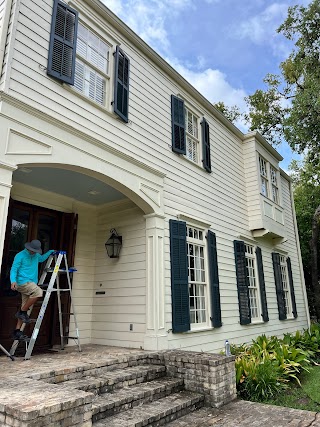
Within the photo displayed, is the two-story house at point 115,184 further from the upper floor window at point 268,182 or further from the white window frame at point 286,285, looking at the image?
the white window frame at point 286,285

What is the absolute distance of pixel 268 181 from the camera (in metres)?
9.99

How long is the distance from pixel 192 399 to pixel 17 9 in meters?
5.34

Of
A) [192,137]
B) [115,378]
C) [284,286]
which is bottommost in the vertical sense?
[115,378]

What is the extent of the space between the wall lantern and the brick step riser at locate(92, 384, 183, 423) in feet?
8.29

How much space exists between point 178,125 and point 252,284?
4.62 metres

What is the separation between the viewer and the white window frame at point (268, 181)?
9.86 metres

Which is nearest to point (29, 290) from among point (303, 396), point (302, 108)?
point (303, 396)

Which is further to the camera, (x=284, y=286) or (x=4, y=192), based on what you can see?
(x=284, y=286)

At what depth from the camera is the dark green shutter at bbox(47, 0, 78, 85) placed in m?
4.53

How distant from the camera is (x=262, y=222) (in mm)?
8867

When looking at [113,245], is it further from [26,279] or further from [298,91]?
[298,91]

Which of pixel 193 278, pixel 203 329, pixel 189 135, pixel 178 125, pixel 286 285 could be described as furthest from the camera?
pixel 286 285

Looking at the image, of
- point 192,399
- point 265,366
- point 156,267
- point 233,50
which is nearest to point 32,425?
point 192,399

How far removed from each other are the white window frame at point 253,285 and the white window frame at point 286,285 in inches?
83.2
